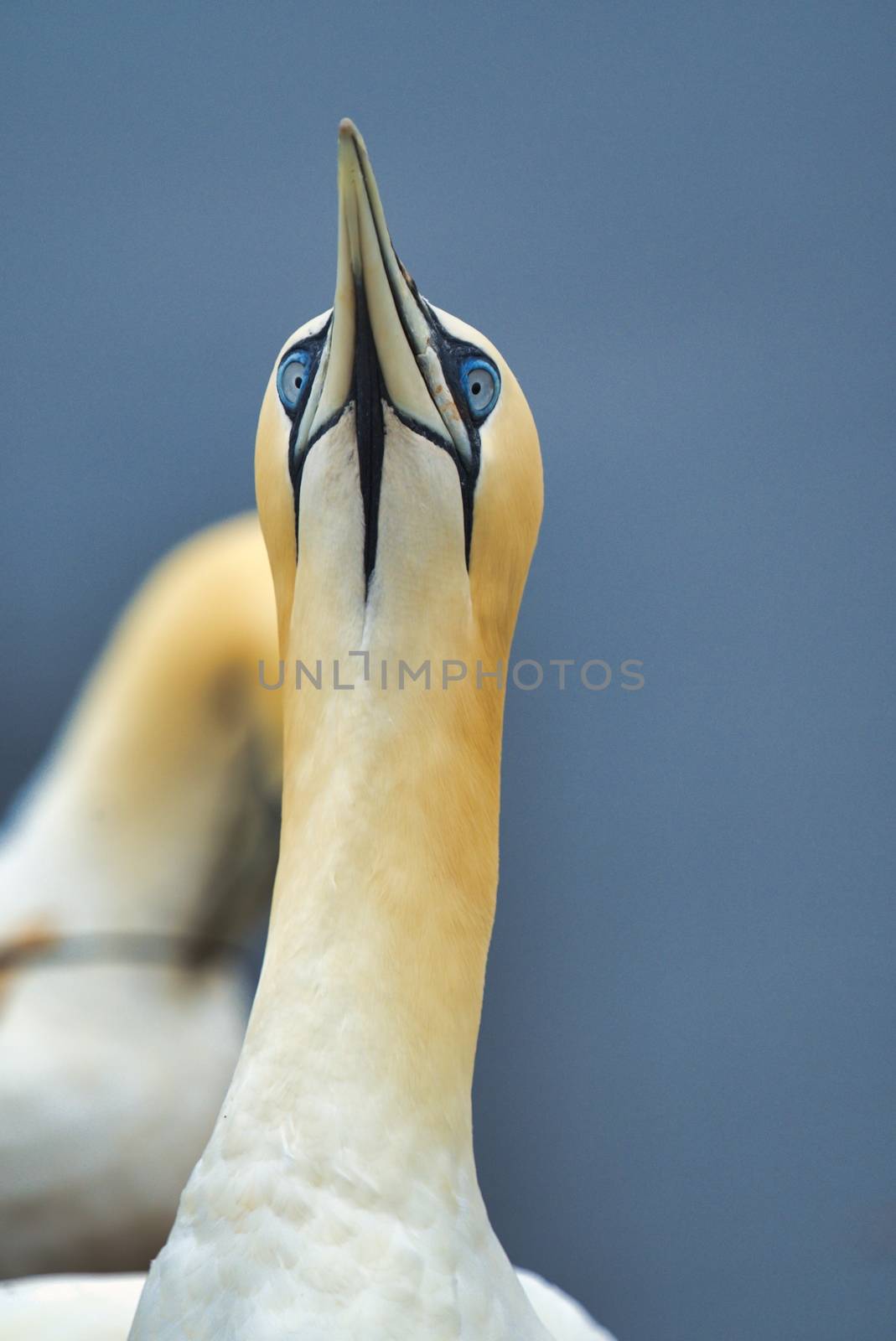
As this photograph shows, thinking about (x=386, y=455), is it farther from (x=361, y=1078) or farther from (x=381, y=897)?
(x=361, y=1078)

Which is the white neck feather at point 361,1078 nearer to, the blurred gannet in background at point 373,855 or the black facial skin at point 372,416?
the blurred gannet in background at point 373,855

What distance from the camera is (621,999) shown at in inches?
74.4

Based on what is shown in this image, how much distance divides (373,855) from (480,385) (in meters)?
0.37

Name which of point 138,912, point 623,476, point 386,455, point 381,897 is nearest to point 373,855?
point 381,897

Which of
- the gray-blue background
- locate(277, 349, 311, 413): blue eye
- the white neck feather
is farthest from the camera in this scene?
the gray-blue background

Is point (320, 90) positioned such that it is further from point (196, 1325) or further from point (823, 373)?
point (196, 1325)

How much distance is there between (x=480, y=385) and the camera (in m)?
1.12

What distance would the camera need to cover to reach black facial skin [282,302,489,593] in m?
1.05

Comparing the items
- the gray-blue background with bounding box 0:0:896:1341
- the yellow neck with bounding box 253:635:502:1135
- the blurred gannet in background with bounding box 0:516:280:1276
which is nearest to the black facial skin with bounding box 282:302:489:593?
the yellow neck with bounding box 253:635:502:1135

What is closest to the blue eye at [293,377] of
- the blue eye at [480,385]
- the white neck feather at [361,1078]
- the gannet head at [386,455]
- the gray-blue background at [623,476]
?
the gannet head at [386,455]

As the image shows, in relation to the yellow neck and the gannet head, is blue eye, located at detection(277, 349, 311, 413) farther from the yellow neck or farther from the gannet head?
the yellow neck

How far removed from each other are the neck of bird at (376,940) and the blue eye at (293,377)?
220mm

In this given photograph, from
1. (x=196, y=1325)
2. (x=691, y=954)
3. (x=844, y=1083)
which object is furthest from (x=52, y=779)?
(x=844, y=1083)

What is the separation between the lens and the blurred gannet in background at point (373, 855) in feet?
3.21
